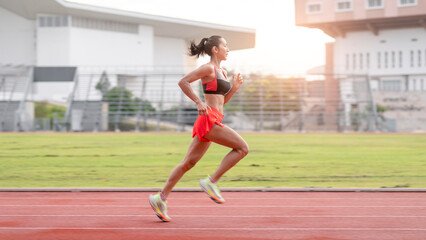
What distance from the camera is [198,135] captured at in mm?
5488

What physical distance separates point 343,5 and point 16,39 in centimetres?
3473

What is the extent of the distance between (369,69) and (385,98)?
27.7 ft

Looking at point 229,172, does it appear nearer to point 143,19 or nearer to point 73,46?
point 73,46

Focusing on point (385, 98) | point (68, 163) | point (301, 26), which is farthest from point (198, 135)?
point (301, 26)

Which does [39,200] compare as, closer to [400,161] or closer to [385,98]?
[400,161]

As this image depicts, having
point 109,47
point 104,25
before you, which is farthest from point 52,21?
point 109,47

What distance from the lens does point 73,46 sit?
58.8 m

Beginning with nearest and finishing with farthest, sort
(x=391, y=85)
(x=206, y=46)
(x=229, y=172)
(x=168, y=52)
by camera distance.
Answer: (x=206, y=46) < (x=229, y=172) < (x=391, y=85) < (x=168, y=52)

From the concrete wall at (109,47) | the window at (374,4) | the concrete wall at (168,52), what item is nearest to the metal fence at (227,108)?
the concrete wall at (109,47)

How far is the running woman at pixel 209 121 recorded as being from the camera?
5457 millimetres

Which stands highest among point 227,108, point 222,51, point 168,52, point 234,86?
point 168,52

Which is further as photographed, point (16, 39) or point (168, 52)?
point (168, 52)

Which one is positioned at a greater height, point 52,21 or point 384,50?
point 52,21

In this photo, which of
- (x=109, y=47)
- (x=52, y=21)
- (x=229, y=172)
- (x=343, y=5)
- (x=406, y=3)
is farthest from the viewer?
(x=109, y=47)
